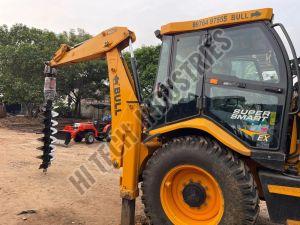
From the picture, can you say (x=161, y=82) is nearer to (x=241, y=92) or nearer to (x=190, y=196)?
(x=241, y=92)

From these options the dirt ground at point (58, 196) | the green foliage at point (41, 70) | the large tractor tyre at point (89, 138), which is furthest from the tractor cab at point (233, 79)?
the green foliage at point (41, 70)

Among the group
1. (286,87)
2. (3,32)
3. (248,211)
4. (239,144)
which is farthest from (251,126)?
(3,32)

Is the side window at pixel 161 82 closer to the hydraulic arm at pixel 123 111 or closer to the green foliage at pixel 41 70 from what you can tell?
the hydraulic arm at pixel 123 111

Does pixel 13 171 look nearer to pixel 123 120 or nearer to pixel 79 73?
pixel 123 120

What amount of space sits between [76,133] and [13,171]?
6.87 meters

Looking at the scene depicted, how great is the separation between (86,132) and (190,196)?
11.3m

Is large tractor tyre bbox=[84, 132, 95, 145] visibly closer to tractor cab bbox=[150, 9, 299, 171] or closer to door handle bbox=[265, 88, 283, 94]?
tractor cab bbox=[150, 9, 299, 171]

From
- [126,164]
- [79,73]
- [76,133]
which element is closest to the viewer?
[126,164]

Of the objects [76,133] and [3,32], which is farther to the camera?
[3,32]

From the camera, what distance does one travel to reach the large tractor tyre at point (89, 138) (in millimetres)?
15039

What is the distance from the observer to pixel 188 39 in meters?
4.62

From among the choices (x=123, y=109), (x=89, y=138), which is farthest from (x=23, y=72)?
(x=123, y=109)

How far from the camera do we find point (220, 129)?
4219mm

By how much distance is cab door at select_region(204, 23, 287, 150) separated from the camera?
155 inches
